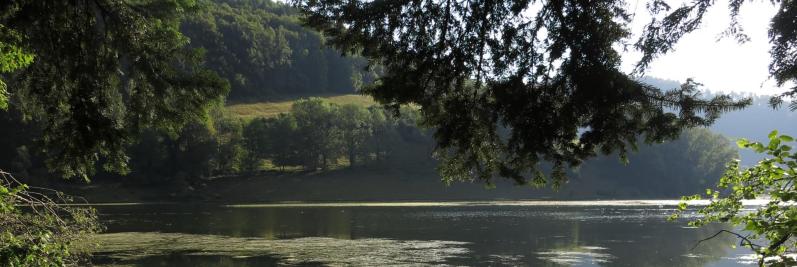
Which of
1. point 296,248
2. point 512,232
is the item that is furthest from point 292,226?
point 512,232

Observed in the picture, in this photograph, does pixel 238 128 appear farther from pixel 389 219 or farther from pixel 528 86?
pixel 528 86

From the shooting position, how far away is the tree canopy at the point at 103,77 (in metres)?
7.35

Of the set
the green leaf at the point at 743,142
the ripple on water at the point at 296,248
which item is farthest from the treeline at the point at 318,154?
the green leaf at the point at 743,142

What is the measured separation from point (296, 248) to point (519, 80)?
2080 centimetres

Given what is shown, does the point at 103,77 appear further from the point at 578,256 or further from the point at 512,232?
the point at 512,232

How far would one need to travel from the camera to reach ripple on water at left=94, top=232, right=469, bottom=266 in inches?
912

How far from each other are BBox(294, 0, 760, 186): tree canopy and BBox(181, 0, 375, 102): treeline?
463 ft

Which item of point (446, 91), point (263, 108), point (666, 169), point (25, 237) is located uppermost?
point (263, 108)

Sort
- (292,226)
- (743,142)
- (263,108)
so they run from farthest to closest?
(263,108), (292,226), (743,142)

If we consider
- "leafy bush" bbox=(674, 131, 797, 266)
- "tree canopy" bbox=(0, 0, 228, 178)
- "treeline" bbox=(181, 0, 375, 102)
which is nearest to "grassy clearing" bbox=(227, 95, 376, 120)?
"treeline" bbox=(181, 0, 375, 102)

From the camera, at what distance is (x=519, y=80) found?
23.1ft

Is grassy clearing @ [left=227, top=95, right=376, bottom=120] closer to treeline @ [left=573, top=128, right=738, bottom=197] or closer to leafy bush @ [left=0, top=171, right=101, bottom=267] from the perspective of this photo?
treeline @ [left=573, top=128, right=738, bottom=197]

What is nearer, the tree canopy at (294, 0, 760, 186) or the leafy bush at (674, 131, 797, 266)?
the leafy bush at (674, 131, 797, 266)

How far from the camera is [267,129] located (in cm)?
9419
